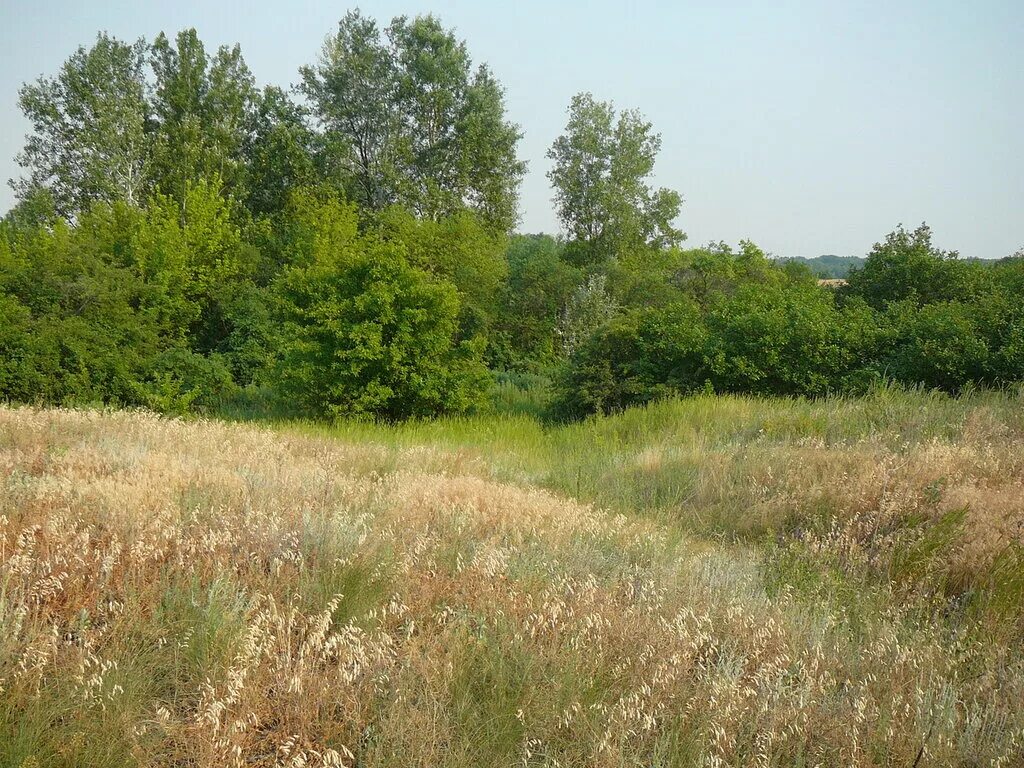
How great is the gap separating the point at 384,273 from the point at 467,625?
14514 mm

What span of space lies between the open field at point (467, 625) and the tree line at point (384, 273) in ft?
29.8

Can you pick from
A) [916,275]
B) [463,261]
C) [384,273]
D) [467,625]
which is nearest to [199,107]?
[463,261]

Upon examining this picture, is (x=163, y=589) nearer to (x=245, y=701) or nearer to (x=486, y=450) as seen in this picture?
(x=245, y=701)

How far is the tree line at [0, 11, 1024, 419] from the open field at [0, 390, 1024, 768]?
357 inches

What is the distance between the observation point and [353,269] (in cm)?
1742

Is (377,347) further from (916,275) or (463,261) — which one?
(916,275)

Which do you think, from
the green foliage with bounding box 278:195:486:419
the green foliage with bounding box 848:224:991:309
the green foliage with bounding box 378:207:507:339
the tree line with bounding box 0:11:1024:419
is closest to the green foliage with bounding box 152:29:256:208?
the tree line with bounding box 0:11:1024:419

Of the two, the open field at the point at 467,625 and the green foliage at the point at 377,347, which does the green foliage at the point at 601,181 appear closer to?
the green foliage at the point at 377,347

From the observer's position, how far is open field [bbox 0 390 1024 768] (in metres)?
2.63

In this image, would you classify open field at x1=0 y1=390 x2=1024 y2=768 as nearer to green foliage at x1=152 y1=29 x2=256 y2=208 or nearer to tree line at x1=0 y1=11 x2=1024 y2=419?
tree line at x1=0 y1=11 x2=1024 y2=419

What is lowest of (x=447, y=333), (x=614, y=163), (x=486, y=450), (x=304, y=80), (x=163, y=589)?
(x=486, y=450)

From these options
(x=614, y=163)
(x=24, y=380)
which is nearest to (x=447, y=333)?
(x=24, y=380)

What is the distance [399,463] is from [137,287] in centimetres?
1689

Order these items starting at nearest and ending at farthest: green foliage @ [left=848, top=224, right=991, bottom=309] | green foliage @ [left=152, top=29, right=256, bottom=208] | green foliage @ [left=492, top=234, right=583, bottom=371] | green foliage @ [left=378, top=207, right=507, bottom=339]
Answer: green foliage @ [left=848, top=224, right=991, bottom=309] → green foliage @ [left=378, top=207, right=507, bottom=339] → green foliage @ [left=492, top=234, right=583, bottom=371] → green foliage @ [left=152, top=29, right=256, bottom=208]
